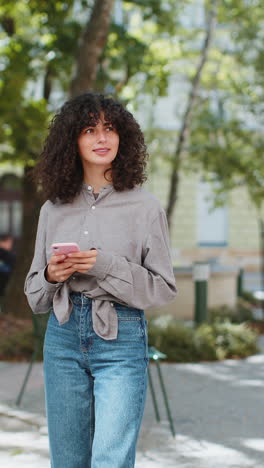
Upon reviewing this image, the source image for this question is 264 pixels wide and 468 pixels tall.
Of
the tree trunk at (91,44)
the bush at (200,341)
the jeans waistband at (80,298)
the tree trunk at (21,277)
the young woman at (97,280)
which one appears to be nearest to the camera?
the young woman at (97,280)

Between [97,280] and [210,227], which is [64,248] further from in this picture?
[210,227]

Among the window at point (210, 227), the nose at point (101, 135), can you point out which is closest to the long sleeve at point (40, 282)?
the nose at point (101, 135)

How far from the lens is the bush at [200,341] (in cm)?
829

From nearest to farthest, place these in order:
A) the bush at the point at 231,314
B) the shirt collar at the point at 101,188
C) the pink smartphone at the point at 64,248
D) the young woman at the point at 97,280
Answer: the pink smartphone at the point at 64,248
the young woman at the point at 97,280
the shirt collar at the point at 101,188
the bush at the point at 231,314

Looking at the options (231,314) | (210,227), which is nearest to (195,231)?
(210,227)

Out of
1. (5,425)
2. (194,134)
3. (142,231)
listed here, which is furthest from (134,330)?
(194,134)

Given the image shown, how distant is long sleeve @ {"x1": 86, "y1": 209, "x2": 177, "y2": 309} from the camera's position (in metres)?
2.52

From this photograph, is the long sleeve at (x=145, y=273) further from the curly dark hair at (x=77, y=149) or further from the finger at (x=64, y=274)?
the curly dark hair at (x=77, y=149)

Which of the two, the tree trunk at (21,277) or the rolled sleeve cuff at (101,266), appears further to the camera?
the tree trunk at (21,277)

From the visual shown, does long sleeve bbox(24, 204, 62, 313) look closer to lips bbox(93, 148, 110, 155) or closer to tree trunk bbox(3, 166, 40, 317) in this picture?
lips bbox(93, 148, 110, 155)

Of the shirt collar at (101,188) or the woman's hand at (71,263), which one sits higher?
the shirt collar at (101,188)

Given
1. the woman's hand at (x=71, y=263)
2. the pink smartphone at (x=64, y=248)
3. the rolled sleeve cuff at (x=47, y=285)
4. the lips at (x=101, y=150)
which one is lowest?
the rolled sleeve cuff at (x=47, y=285)

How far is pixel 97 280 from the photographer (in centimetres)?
256

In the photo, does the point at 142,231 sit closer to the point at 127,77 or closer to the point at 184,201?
the point at 127,77
